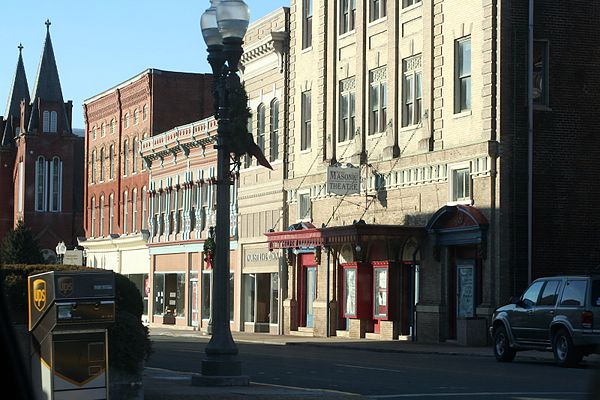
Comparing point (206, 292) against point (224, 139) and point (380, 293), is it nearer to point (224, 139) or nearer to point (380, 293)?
point (380, 293)

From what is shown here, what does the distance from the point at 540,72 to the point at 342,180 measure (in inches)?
345

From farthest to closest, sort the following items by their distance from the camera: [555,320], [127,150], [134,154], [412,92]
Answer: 1. [127,150]
2. [134,154]
3. [412,92]
4. [555,320]

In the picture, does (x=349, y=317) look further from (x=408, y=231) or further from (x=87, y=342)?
(x=87, y=342)

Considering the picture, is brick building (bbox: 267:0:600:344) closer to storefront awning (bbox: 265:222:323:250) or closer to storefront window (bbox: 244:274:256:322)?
storefront awning (bbox: 265:222:323:250)

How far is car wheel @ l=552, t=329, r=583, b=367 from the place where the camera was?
77.8 feet

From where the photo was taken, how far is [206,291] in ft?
187

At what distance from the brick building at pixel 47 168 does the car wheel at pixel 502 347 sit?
67.2 meters

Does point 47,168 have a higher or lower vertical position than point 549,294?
higher

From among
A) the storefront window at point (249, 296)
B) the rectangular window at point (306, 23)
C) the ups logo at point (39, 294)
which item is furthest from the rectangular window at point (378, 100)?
the ups logo at point (39, 294)

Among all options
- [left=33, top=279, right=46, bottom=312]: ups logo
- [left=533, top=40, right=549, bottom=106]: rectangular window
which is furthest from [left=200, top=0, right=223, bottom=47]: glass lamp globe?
[left=533, top=40, right=549, bottom=106]: rectangular window

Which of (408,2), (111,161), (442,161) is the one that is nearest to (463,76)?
(442,161)

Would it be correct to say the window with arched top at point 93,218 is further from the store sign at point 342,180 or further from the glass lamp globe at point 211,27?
the glass lamp globe at point 211,27

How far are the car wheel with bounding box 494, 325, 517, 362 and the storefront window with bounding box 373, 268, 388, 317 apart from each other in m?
12.5

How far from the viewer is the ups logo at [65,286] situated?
11.3 metres
